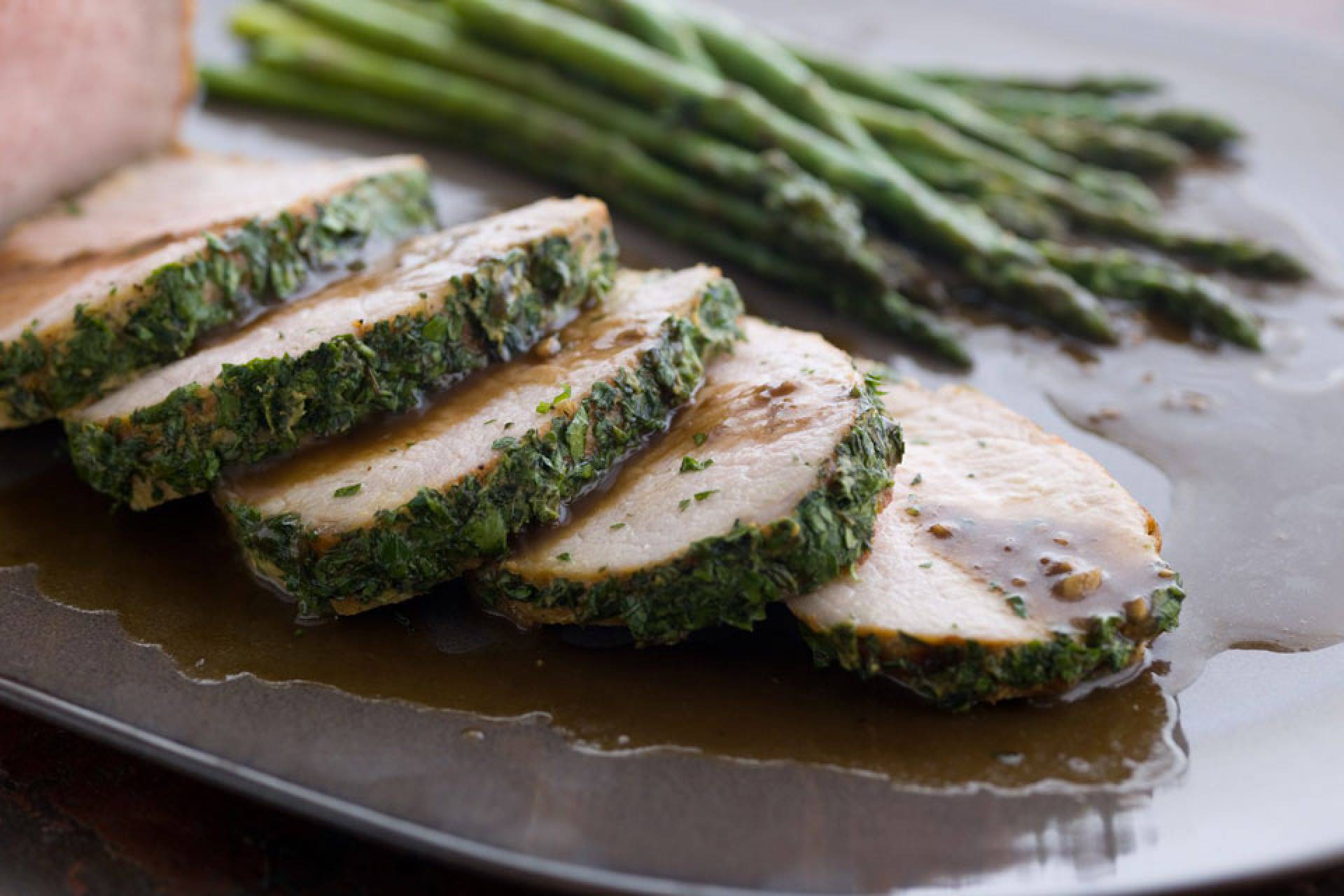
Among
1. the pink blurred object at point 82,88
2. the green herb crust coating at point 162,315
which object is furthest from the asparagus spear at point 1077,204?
the pink blurred object at point 82,88

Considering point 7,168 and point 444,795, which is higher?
point 7,168

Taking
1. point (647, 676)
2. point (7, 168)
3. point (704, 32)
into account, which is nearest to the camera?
point (647, 676)

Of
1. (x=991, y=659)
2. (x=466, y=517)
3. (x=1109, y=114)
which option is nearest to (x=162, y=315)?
(x=466, y=517)

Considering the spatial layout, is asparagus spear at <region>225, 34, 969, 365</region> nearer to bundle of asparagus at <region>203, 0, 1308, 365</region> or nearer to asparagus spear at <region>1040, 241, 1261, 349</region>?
bundle of asparagus at <region>203, 0, 1308, 365</region>

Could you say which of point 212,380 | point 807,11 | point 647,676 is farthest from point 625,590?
point 807,11

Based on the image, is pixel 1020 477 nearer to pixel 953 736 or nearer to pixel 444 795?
pixel 953 736

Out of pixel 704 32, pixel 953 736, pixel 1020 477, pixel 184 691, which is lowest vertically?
pixel 184 691
